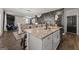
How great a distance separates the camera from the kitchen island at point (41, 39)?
215cm

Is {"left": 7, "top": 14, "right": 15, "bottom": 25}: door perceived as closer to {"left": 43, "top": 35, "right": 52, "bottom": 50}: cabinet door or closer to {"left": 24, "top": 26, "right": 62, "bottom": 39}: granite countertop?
{"left": 24, "top": 26, "right": 62, "bottom": 39}: granite countertop

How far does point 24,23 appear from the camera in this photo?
2131mm

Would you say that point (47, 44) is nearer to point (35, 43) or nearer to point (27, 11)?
point (35, 43)

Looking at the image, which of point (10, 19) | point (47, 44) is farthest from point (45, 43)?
point (10, 19)

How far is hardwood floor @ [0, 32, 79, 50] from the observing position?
2100 millimetres

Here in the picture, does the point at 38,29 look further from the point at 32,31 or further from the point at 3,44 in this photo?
the point at 3,44

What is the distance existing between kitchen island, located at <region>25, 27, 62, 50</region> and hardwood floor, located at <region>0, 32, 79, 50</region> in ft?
0.37

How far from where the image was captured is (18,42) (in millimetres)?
2119

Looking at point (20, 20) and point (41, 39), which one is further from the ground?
point (20, 20)

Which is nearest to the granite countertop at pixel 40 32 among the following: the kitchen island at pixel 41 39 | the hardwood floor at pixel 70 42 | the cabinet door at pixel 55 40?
the kitchen island at pixel 41 39

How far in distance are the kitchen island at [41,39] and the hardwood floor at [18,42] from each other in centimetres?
11

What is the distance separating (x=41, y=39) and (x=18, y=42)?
0.37 meters
